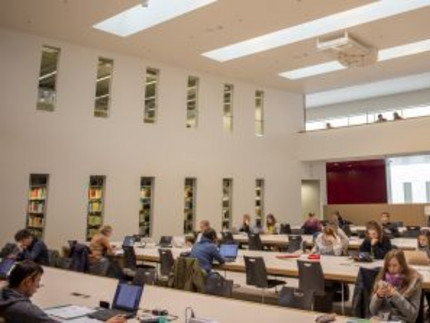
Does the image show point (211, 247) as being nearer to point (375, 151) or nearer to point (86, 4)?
point (86, 4)

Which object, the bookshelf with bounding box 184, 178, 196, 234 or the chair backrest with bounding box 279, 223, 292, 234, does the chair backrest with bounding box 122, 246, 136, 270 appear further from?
the chair backrest with bounding box 279, 223, 292, 234

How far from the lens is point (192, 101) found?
13.1m

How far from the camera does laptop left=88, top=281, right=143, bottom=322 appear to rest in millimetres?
3114

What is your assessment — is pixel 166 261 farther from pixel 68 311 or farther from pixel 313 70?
pixel 313 70

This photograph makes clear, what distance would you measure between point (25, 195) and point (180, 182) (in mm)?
4187

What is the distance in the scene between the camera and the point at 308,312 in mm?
3111

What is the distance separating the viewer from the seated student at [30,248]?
5.84m

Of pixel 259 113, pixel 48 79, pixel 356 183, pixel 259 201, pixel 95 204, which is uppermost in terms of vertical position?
pixel 259 113

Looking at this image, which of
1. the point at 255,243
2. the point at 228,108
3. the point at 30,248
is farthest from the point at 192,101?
the point at 30,248

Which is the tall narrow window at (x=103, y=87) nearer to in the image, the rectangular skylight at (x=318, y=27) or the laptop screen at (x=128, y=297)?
the rectangular skylight at (x=318, y=27)

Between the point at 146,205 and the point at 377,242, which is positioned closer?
the point at 377,242

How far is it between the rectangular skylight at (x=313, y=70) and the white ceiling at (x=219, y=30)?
0.59 m

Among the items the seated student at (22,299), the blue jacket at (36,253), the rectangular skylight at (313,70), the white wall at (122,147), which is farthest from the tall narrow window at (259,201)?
the seated student at (22,299)

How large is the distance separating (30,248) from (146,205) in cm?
577
